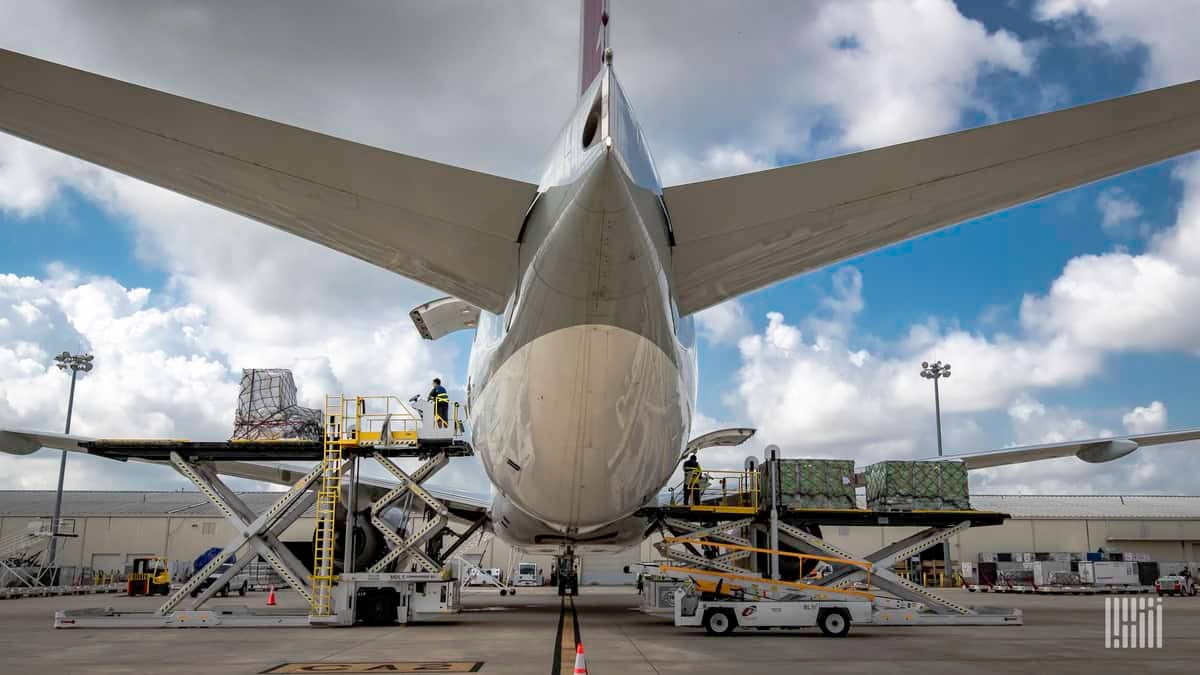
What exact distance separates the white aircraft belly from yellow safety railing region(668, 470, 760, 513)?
23.7 ft

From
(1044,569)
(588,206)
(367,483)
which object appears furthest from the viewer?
(1044,569)

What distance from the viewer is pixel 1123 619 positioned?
18.8m

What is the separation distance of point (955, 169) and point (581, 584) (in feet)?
150

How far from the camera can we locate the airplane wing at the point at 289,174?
5383 mm

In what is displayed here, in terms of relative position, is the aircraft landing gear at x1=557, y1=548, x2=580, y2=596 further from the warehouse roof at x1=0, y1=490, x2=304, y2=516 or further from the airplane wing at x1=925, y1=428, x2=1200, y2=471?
the warehouse roof at x1=0, y1=490, x2=304, y2=516

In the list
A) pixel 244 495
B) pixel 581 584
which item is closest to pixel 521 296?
pixel 581 584

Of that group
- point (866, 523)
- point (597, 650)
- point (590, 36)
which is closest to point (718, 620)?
point (597, 650)

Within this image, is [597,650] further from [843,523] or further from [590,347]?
[843,523]

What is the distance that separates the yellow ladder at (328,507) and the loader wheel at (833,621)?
27.1ft

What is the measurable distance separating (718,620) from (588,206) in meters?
9.18

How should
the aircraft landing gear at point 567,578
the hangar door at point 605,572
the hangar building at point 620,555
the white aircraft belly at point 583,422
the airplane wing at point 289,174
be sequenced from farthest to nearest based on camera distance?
the hangar building at point 620,555 → the hangar door at point 605,572 → the aircraft landing gear at point 567,578 → the white aircraft belly at point 583,422 → the airplane wing at point 289,174

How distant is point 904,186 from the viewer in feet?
21.4

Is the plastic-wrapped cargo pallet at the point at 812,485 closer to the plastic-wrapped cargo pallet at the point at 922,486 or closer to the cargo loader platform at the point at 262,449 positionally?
the plastic-wrapped cargo pallet at the point at 922,486

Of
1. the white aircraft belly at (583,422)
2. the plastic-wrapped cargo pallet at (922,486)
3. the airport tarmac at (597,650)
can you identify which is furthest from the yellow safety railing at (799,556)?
the white aircraft belly at (583,422)
